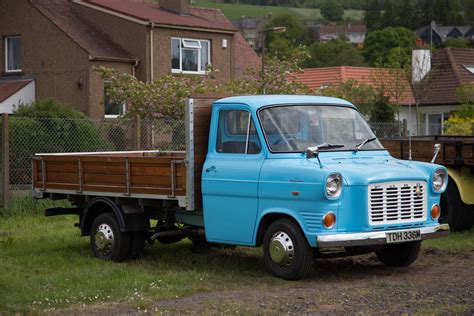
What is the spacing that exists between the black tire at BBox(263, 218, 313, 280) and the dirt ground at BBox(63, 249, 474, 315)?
0.18 metres

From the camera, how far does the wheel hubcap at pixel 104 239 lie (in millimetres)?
12714

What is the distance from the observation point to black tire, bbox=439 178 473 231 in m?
14.8

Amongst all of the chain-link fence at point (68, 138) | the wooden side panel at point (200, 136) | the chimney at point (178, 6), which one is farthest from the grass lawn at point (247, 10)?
the wooden side panel at point (200, 136)

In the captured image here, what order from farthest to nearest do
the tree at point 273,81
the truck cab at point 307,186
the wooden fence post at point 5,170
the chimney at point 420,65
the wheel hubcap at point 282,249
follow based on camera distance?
the chimney at point 420,65 → the tree at point 273,81 → the wooden fence post at point 5,170 → the wheel hubcap at point 282,249 → the truck cab at point 307,186

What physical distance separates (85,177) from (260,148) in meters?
2.86

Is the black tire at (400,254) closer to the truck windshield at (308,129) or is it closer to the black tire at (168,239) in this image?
the truck windshield at (308,129)

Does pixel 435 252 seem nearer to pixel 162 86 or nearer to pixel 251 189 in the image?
pixel 251 189

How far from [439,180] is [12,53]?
28.9 meters

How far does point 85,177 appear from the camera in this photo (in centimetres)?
1307

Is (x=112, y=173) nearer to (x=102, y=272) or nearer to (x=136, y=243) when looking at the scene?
(x=136, y=243)

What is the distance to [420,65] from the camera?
4516cm

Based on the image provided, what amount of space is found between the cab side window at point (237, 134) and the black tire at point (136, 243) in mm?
1791

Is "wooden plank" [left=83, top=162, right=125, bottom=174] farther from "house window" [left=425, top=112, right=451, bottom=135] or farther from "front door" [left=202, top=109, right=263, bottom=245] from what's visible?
"house window" [left=425, top=112, right=451, bottom=135]

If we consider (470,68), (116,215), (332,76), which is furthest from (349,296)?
(470,68)
